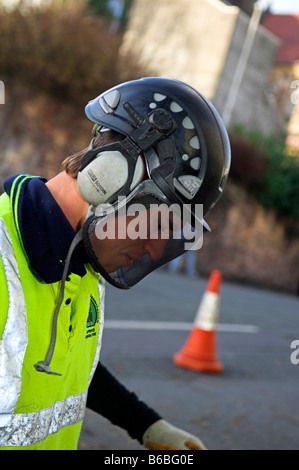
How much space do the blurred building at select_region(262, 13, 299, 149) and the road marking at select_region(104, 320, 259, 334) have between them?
21.8 metres

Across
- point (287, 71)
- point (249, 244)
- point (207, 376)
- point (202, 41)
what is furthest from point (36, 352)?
point (287, 71)

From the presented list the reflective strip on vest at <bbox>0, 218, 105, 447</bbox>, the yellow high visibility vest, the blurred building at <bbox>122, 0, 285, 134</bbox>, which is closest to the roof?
the blurred building at <bbox>122, 0, 285, 134</bbox>

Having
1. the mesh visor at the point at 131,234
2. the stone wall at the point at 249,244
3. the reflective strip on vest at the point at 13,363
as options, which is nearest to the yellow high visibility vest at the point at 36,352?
the reflective strip on vest at the point at 13,363

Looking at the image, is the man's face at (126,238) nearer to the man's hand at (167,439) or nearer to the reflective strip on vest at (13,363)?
the reflective strip on vest at (13,363)

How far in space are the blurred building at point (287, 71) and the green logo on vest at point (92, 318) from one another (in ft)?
92.9

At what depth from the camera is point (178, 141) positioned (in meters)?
1.99

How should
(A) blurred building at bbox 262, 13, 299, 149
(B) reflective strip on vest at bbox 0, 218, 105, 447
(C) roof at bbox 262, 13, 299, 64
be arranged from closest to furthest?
(B) reflective strip on vest at bbox 0, 218, 105, 447 < (A) blurred building at bbox 262, 13, 299, 149 < (C) roof at bbox 262, 13, 299, 64

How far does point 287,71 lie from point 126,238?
118 ft

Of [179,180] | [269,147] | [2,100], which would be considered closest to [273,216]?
[269,147]

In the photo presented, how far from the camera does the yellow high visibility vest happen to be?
170 cm

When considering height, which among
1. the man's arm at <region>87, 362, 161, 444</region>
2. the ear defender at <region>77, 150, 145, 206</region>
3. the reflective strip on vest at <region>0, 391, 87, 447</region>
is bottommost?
the man's arm at <region>87, 362, 161, 444</region>

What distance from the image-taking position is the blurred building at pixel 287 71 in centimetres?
3344

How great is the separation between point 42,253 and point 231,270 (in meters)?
18.9

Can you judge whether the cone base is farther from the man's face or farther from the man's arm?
the man's face
